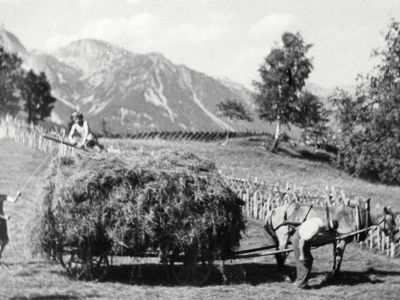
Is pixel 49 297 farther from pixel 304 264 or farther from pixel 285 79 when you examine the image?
pixel 285 79

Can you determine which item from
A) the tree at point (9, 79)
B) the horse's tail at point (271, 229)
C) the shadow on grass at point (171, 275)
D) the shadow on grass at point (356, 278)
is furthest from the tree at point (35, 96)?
the shadow on grass at point (356, 278)

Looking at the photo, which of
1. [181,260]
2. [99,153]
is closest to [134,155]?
[99,153]

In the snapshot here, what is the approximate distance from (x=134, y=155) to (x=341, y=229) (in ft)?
Answer: 15.7

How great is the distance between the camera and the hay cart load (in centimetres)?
971

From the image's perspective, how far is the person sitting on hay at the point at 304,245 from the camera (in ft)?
34.1

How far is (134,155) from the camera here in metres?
10.7

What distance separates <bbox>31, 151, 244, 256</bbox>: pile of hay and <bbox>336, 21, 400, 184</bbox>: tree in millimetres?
28970

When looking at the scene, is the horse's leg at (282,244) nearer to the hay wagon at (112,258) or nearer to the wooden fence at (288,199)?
the hay wagon at (112,258)

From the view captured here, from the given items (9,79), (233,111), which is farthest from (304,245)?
(9,79)

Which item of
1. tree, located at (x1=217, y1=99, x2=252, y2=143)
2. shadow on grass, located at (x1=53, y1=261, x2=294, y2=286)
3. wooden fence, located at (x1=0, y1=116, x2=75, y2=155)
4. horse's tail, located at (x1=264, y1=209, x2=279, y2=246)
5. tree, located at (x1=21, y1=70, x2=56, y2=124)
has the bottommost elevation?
shadow on grass, located at (x1=53, y1=261, x2=294, y2=286)

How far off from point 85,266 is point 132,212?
57.6 inches

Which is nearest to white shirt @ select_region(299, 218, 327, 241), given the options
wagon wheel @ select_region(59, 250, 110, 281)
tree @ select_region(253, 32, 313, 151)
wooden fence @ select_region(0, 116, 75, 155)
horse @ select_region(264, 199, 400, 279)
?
horse @ select_region(264, 199, 400, 279)

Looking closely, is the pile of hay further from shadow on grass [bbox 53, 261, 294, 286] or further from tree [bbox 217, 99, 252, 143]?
tree [bbox 217, 99, 252, 143]

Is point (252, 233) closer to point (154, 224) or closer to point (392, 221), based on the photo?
point (392, 221)
